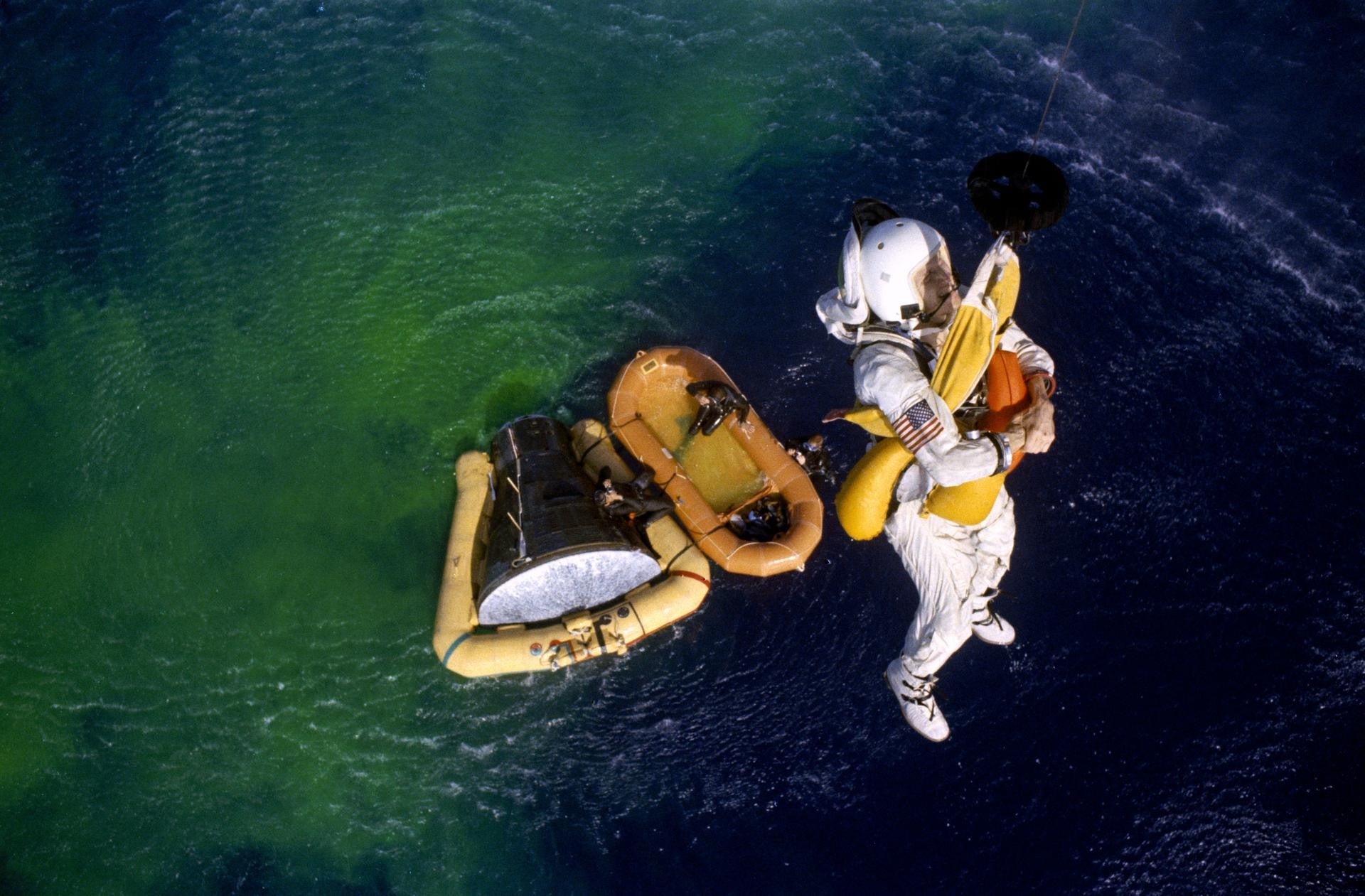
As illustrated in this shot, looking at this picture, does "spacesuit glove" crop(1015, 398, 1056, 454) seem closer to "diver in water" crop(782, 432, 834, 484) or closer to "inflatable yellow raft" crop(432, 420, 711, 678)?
"diver in water" crop(782, 432, 834, 484)

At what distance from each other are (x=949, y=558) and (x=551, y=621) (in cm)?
300

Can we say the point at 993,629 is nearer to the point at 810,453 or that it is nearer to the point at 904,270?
the point at 810,453

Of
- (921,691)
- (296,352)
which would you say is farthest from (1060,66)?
(296,352)

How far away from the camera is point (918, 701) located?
253 inches

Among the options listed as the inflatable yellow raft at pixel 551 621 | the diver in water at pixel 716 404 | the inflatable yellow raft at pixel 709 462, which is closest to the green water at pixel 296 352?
the inflatable yellow raft at pixel 551 621

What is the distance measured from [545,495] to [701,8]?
517cm

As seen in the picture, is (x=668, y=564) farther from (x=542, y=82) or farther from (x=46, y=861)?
(x=46, y=861)

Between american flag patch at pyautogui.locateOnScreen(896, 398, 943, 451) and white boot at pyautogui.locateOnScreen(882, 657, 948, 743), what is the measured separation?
92.1 inches

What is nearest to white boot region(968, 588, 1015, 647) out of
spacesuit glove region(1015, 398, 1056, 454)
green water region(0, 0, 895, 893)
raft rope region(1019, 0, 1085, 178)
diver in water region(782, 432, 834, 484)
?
diver in water region(782, 432, 834, 484)

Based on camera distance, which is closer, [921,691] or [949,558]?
[949,558]

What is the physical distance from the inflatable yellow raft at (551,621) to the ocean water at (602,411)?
448mm

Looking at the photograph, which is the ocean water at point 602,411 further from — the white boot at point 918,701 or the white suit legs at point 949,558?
the white suit legs at point 949,558

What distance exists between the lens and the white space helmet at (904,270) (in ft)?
15.2

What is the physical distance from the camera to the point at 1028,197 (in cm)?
421
